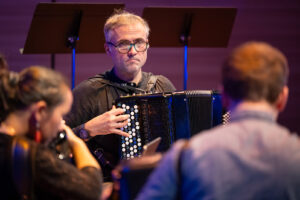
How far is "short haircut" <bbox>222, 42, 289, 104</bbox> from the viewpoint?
5.33ft

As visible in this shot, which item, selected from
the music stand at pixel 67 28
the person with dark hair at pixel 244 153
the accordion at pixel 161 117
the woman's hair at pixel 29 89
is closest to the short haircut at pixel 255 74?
the person with dark hair at pixel 244 153

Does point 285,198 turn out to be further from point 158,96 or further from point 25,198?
point 158,96

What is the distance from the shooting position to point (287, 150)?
157cm

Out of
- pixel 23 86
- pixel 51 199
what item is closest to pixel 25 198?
pixel 51 199

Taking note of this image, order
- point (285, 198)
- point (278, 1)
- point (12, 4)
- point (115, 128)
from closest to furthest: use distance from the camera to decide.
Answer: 1. point (285, 198)
2. point (115, 128)
3. point (12, 4)
4. point (278, 1)

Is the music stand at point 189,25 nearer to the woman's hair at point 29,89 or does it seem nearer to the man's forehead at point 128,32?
the man's forehead at point 128,32

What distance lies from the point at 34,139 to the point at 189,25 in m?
2.78

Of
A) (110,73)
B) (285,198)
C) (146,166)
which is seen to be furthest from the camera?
(110,73)

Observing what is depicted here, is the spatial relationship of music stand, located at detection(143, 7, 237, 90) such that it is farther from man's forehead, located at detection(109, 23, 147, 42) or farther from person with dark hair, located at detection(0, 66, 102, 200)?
person with dark hair, located at detection(0, 66, 102, 200)

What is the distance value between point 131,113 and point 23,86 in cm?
136

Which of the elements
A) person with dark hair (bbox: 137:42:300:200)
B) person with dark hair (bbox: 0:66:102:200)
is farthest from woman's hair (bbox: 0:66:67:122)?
person with dark hair (bbox: 137:42:300:200)

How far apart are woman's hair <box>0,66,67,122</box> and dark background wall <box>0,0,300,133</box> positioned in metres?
3.67

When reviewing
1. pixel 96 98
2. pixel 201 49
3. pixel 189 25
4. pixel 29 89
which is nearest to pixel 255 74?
pixel 29 89

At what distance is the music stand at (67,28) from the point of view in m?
4.13
